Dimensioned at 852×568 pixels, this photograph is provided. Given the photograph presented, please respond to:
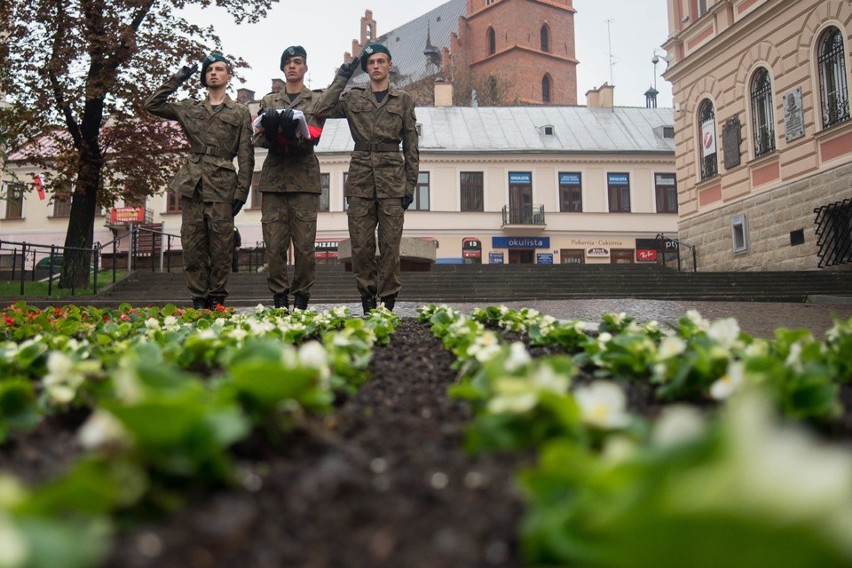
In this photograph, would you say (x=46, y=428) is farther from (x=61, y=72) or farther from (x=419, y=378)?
(x=61, y=72)

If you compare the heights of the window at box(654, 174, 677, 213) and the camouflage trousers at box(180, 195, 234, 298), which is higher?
the window at box(654, 174, 677, 213)

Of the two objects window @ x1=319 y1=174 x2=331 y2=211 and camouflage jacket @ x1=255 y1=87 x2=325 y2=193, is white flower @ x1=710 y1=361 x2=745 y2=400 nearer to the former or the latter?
camouflage jacket @ x1=255 y1=87 x2=325 y2=193

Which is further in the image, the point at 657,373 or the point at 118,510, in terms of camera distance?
the point at 657,373

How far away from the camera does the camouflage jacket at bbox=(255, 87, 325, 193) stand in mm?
5789

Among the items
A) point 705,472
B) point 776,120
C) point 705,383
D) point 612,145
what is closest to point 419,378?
point 705,383

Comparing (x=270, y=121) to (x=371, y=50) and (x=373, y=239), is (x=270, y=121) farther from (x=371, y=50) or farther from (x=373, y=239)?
(x=373, y=239)

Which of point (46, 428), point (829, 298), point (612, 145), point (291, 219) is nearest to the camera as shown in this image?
point (46, 428)

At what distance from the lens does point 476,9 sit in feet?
184

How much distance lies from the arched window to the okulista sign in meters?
26.7

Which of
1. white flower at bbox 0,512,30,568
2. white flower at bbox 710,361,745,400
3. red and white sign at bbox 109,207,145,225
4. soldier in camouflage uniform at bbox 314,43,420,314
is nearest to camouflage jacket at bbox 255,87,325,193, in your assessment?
soldier in camouflage uniform at bbox 314,43,420,314

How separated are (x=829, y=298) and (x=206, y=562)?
10.6 metres

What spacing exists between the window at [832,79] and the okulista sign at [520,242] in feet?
55.9

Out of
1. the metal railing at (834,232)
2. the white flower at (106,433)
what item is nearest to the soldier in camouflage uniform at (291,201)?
the white flower at (106,433)

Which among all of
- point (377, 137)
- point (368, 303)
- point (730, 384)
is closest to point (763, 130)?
point (377, 137)
